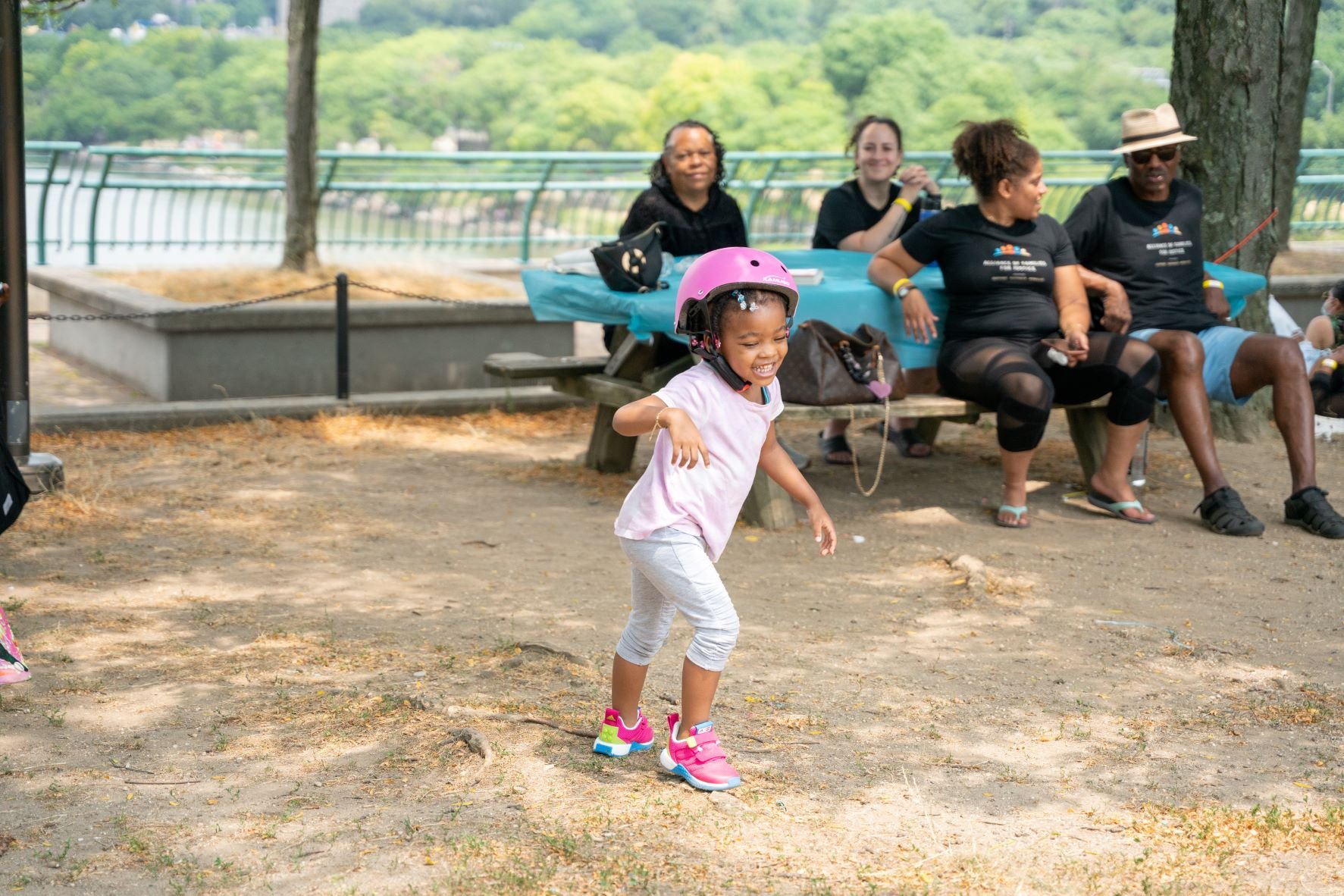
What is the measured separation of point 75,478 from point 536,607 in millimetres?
2955

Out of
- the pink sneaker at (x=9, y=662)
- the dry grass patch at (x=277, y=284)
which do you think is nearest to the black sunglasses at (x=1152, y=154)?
the dry grass patch at (x=277, y=284)

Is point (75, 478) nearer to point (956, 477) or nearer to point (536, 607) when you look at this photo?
point (536, 607)

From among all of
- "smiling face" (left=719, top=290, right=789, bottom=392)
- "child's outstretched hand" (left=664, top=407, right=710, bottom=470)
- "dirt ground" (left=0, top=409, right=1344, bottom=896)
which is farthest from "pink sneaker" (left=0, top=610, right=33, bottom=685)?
"smiling face" (left=719, top=290, right=789, bottom=392)

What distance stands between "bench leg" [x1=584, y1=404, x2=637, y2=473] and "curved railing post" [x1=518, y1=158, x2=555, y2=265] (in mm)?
7650

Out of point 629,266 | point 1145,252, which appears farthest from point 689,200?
point 1145,252

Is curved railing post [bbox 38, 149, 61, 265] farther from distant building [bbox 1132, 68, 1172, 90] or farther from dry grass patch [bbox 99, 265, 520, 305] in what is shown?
distant building [bbox 1132, 68, 1172, 90]

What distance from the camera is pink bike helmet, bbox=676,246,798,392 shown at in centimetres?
347

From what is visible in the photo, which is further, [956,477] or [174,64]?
[174,64]

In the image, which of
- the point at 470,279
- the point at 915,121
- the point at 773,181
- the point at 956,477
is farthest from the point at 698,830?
the point at 915,121

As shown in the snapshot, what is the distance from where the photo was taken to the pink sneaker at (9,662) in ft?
13.8

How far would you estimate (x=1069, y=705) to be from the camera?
4.28 m

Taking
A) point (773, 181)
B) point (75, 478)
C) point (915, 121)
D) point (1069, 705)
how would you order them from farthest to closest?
point (915, 121)
point (773, 181)
point (75, 478)
point (1069, 705)

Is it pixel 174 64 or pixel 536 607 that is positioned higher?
pixel 174 64

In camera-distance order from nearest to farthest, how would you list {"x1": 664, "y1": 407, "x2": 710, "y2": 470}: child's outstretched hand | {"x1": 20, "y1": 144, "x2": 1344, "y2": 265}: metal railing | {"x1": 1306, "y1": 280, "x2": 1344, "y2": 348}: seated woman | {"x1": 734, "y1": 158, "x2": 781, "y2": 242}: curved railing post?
1. {"x1": 664, "y1": 407, "x2": 710, "y2": 470}: child's outstretched hand
2. {"x1": 1306, "y1": 280, "x2": 1344, "y2": 348}: seated woman
3. {"x1": 20, "y1": 144, "x2": 1344, "y2": 265}: metal railing
4. {"x1": 734, "y1": 158, "x2": 781, "y2": 242}: curved railing post
